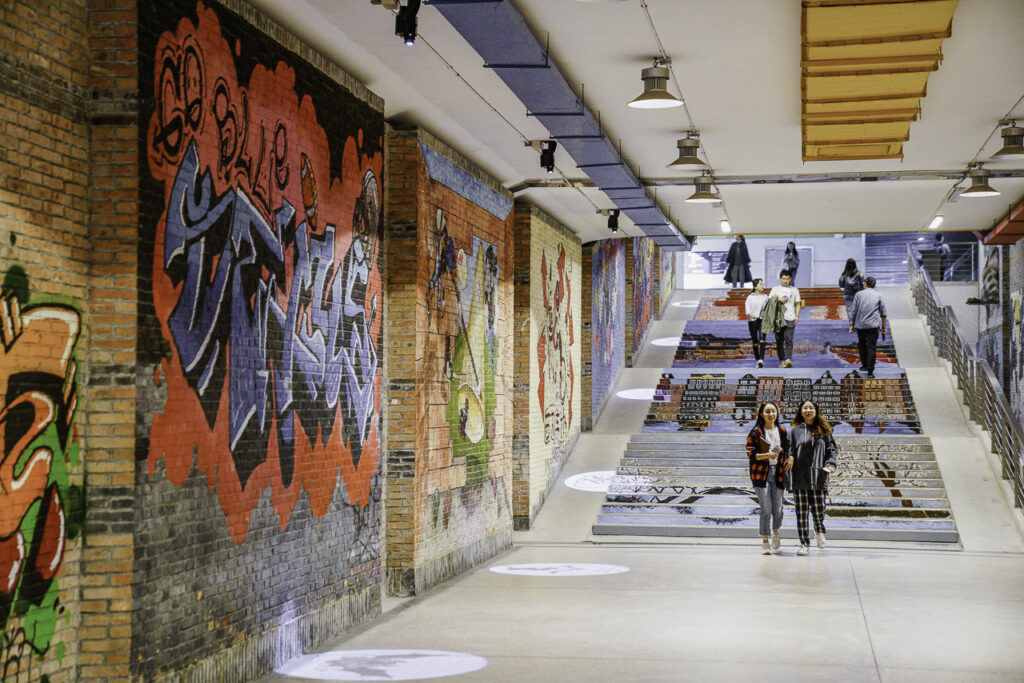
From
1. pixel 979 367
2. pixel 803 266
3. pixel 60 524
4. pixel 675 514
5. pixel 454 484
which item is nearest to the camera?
pixel 60 524

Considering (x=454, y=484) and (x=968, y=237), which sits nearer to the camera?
(x=454, y=484)

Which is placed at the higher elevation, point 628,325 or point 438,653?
point 628,325

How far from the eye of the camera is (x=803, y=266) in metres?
36.9

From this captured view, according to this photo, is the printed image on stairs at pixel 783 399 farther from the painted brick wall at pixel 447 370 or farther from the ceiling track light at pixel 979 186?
the painted brick wall at pixel 447 370

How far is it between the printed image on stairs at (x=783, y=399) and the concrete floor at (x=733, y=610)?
2.42 meters

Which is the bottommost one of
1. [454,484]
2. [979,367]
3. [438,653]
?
[438,653]

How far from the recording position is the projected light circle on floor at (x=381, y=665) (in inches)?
273

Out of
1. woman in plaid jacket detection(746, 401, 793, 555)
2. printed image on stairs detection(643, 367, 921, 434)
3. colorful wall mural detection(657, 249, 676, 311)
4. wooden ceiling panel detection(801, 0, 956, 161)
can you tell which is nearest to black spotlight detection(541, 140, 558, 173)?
wooden ceiling panel detection(801, 0, 956, 161)

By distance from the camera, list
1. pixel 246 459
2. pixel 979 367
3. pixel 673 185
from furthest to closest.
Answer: pixel 979 367 < pixel 673 185 < pixel 246 459

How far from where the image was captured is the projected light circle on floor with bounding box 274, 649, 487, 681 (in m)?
6.94

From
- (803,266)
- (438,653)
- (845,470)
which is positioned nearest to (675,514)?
(845,470)

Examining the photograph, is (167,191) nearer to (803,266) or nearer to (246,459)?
(246,459)

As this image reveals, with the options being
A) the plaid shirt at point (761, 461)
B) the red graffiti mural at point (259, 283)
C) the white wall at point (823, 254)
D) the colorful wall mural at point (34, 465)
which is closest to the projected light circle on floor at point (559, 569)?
the plaid shirt at point (761, 461)

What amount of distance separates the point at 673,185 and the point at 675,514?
441 centimetres
